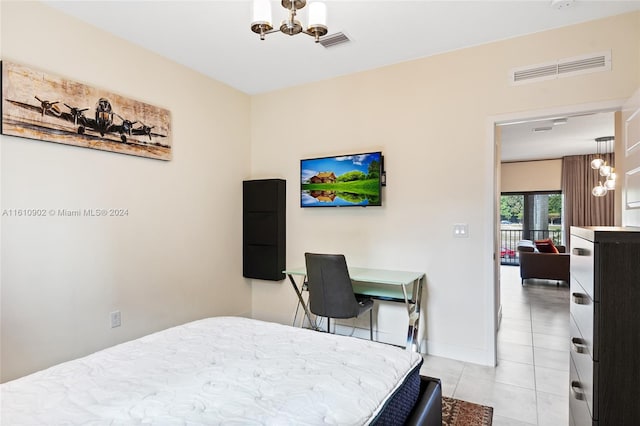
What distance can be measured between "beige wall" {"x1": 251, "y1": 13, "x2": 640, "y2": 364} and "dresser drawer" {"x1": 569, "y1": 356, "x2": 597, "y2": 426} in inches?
44.3

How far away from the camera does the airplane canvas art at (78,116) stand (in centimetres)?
222

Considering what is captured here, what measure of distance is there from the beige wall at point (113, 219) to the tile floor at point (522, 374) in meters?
2.35

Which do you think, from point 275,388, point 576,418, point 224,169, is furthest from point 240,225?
point 576,418

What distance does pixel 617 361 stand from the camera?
4.18 ft

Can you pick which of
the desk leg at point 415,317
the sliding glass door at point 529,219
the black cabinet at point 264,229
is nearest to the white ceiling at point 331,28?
the black cabinet at point 264,229

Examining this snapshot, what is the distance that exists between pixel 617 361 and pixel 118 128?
331 centimetres

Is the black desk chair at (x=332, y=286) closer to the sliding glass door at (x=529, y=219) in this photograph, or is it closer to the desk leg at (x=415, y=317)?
the desk leg at (x=415, y=317)

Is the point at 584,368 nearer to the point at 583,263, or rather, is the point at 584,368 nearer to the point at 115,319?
the point at 583,263

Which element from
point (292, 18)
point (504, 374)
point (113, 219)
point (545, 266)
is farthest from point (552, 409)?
point (545, 266)

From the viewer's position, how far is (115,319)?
110 inches

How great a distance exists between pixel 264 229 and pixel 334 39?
2.07 metres

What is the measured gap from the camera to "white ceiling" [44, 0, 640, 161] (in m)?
2.43

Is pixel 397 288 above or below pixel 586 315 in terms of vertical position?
below

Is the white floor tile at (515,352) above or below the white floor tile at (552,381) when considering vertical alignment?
below
